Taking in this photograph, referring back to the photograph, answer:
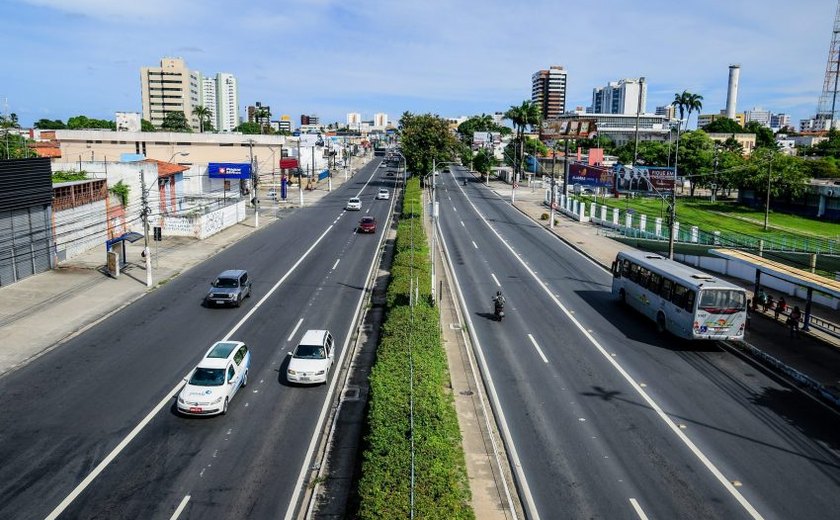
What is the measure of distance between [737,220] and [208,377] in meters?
76.9

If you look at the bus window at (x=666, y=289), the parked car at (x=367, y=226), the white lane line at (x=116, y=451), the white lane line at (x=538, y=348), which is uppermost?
the bus window at (x=666, y=289)

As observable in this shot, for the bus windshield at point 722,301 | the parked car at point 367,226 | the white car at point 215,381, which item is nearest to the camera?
the white car at point 215,381

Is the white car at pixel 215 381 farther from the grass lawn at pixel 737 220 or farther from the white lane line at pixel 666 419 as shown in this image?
the grass lawn at pixel 737 220

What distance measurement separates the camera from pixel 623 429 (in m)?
19.3

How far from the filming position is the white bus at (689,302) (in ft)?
85.9

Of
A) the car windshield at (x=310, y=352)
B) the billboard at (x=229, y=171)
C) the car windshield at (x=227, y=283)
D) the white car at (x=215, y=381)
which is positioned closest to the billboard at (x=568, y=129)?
the billboard at (x=229, y=171)

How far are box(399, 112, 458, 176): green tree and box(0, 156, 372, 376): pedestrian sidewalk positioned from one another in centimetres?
4891

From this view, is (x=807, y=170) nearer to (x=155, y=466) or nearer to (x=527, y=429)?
(x=527, y=429)

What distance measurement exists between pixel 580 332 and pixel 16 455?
22.4 metres

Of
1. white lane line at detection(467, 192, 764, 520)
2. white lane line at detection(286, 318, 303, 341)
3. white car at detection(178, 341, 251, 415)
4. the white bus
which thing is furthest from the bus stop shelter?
white car at detection(178, 341, 251, 415)

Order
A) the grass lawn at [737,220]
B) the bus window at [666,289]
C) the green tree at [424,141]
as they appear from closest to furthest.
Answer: the bus window at [666,289] → the grass lawn at [737,220] → the green tree at [424,141]

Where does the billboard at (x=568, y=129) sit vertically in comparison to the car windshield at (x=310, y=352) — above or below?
above

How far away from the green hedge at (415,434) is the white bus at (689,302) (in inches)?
423

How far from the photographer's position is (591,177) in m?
91.0
